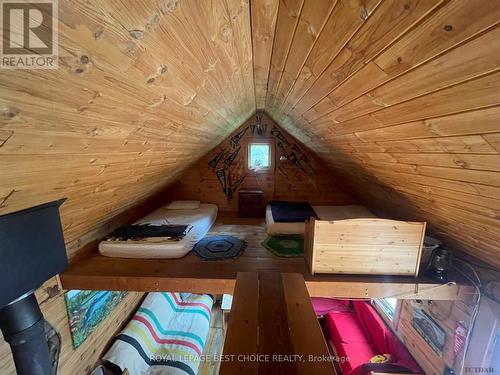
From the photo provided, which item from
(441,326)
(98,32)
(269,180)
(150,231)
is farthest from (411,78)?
(269,180)

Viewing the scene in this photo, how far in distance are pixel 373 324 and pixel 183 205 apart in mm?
3487

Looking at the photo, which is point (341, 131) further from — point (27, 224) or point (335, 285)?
point (27, 224)

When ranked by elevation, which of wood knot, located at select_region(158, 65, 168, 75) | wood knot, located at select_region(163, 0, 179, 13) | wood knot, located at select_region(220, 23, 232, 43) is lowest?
wood knot, located at select_region(158, 65, 168, 75)

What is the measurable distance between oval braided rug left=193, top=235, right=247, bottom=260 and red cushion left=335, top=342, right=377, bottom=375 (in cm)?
197

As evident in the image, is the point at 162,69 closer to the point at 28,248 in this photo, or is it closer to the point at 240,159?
the point at 28,248

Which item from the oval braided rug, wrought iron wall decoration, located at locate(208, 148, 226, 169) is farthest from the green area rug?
wrought iron wall decoration, located at locate(208, 148, 226, 169)

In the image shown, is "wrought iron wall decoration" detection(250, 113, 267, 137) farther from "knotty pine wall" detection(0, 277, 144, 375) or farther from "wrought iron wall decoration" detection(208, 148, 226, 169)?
"knotty pine wall" detection(0, 277, 144, 375)

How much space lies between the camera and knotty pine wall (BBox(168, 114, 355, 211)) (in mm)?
4273

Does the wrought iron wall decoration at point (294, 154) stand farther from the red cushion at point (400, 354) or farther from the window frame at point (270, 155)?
the red cushion at point (400, 354)

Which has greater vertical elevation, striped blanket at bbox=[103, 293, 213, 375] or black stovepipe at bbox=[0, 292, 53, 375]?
black stovepipe at bbox=[0, 292, 53, 375]

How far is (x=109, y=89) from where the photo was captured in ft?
2.48

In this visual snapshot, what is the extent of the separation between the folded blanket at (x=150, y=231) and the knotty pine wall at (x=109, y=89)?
1177mm

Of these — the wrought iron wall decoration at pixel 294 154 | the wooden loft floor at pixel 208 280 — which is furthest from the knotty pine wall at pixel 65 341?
the wrought iron wall decoration at pixel 294 154

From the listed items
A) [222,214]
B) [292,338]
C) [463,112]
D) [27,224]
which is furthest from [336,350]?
[27,224]
